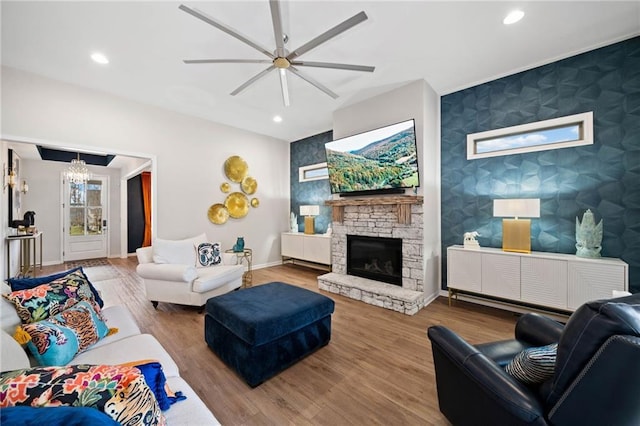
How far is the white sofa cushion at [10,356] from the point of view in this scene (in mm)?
1026

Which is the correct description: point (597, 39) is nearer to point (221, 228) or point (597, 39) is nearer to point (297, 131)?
point (297, 131)

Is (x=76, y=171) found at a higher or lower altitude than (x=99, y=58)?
lower

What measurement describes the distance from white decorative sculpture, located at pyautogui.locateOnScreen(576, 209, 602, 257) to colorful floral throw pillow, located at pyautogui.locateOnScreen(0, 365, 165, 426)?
3.88 m

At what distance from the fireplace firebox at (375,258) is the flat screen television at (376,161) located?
2.62 feet

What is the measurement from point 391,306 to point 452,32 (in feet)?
10.4

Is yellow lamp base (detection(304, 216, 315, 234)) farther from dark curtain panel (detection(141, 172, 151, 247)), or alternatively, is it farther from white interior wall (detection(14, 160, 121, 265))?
white interior wall (detection(14, 160, 121, 265))

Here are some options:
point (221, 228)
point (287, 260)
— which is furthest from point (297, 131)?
point (287, 260)

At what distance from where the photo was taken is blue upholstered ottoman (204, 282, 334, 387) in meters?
1.91

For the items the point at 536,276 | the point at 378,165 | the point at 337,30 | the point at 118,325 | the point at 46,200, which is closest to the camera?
the point at 118,325

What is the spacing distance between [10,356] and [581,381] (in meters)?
2.27

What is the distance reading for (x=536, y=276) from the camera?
2818 millimetres

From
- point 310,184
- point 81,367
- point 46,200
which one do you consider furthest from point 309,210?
point 46,200

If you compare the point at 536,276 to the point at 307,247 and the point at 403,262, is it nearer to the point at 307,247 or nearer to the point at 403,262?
the point at 403,262

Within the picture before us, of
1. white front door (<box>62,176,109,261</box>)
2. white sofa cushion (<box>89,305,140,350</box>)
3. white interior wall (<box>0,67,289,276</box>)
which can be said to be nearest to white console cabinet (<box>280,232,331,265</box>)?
white interior wall (<box>0,67,289,276</box>)
